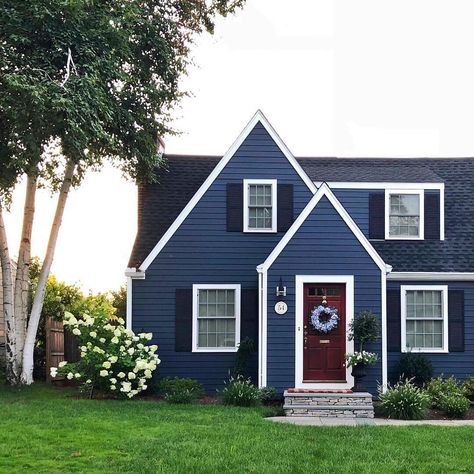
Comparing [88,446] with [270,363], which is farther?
[270,363]

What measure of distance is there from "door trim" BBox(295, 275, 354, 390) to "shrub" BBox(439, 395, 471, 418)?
220 cm

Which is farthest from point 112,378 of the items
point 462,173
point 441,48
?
point 462,173

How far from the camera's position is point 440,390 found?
1625 cm

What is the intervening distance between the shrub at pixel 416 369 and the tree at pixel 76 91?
766 cm

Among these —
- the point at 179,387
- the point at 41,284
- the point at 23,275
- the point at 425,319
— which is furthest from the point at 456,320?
the point at 23,275

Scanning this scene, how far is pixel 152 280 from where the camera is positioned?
727 inches

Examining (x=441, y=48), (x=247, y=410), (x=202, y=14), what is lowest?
(x=247, y=410)

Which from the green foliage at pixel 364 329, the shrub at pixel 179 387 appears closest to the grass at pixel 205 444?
the shrub at pixel 179 387

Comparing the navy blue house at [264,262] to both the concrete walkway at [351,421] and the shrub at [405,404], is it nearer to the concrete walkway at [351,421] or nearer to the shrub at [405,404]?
the shrub at [405,404]

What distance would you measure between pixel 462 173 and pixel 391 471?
1304 cm

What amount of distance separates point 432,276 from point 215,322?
5.16 meters

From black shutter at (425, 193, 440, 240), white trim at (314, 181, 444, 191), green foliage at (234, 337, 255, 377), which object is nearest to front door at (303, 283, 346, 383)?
green foliage at (234, 337, 255, 377)

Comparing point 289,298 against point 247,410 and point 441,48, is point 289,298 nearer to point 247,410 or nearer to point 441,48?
point 247,410

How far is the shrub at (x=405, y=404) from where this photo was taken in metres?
14.8
